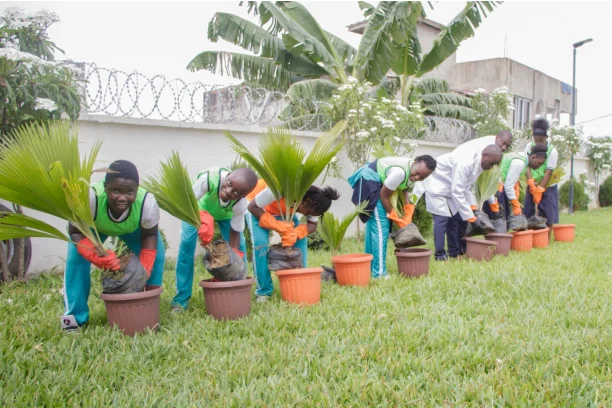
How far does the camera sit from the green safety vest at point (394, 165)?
5023 mm

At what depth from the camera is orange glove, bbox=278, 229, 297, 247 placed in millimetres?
4109

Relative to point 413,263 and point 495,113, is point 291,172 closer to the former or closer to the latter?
point 413,263

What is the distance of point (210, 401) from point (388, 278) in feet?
9.62

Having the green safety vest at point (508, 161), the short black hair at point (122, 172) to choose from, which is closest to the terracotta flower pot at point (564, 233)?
the green safety vest at point (508, 161)

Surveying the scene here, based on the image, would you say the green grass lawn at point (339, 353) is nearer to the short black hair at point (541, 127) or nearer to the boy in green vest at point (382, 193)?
the boy in green vest at point (382, 193)

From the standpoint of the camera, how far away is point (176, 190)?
342 centimetres

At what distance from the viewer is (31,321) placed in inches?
143

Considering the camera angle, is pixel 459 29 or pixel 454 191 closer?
pixel 454 191

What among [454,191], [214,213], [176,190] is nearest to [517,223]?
[454,191]

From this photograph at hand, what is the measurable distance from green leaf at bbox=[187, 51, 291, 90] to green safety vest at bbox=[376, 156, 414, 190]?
24.8 feet

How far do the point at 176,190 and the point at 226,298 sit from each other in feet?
2.70

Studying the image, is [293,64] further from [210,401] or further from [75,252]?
[210,401]

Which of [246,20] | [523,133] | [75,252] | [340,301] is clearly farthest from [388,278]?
[523,133]

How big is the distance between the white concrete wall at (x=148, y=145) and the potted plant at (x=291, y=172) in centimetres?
237
